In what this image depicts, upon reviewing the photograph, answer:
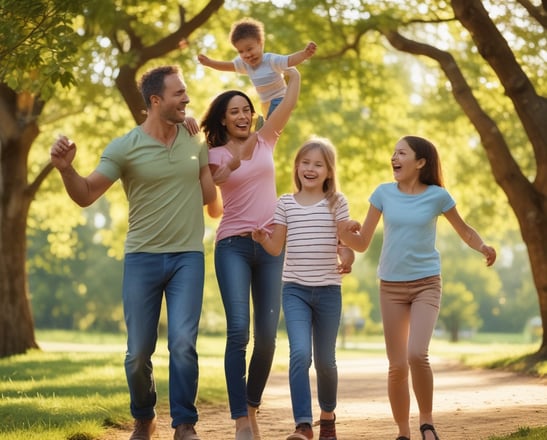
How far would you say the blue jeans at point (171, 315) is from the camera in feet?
21.2

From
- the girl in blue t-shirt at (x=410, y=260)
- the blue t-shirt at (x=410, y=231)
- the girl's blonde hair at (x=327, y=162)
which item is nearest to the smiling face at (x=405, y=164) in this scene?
the girl in blue t-shirt at (x=410, y=260)

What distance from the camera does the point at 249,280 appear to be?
7.03m

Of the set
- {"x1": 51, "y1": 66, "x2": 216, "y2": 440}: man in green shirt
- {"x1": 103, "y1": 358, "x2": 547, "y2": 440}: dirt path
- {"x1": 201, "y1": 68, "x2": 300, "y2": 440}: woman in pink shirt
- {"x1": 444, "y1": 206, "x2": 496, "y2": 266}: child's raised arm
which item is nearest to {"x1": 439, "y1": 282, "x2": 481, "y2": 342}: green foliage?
{"x1": 103, "y1": 358, "x2": 547, "y2": 440}: dirt path

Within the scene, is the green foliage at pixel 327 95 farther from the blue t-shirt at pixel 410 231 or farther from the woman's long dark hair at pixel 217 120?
the blue t-shirt at pixel 410 231

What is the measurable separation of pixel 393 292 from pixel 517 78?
9.24 metres

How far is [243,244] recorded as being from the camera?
7004mm

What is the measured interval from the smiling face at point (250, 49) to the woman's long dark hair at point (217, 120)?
2.70 ft

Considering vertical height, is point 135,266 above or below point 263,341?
above

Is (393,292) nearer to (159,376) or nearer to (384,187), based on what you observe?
(384,187)

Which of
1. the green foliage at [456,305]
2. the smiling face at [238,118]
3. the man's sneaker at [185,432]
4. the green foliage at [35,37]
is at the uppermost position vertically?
the green foliage at [35,37]

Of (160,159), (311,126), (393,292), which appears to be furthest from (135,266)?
(311,126)

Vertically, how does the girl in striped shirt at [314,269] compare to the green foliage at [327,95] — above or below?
below

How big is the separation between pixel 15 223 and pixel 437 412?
506 inches

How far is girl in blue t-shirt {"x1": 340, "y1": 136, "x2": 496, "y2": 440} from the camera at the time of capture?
685 centimetres
